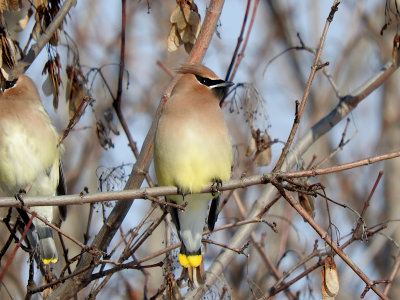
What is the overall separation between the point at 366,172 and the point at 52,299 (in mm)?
5688

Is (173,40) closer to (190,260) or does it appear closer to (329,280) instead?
(190,260)

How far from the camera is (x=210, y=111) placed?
11.8ft

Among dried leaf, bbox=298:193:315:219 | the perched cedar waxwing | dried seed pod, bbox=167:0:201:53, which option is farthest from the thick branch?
dried seed pod, bbox=167:0:201:53

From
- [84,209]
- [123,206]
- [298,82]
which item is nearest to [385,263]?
[298,82]

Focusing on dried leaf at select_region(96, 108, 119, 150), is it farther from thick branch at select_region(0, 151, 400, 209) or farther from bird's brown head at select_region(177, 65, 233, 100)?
thick branch at select_region(0, 151, 400, 209)

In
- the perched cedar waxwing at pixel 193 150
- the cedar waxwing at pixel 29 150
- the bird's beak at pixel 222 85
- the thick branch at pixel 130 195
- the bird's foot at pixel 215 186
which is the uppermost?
the cedar waxwing at pixel 29 150

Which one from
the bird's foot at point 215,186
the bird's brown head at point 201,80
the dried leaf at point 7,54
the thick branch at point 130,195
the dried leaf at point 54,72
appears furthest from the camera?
the bird's brown head at point 201,80

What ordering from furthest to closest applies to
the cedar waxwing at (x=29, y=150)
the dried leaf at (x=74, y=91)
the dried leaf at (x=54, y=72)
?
the cedar waxwing at (x=29, y=150)
the dried leaf at (x=74, y=91)
the dried leaf at (x=54, y=72)

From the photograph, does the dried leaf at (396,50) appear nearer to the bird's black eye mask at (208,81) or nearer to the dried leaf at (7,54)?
the bird's black eye mask at (208,81)

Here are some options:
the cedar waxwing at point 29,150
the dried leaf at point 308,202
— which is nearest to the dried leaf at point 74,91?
the cedar waxwing at point 29,150

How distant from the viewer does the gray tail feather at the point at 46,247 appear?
157 inches

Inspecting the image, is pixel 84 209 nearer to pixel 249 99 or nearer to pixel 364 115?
pixel 249 99

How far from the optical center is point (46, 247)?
401 centimetres

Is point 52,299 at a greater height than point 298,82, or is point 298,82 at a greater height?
point 298,82
